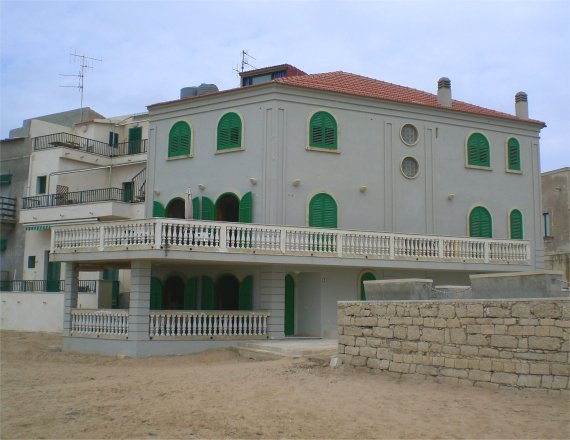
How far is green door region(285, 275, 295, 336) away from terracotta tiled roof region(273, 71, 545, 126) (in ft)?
21.5

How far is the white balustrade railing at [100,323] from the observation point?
19375mm

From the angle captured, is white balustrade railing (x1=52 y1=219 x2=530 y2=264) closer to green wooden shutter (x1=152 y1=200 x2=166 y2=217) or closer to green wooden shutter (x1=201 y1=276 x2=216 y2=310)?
green wooden shutter (x1=201 y1=276 x2=216 y2=310)

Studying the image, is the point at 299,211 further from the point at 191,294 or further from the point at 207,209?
the point at 191,294

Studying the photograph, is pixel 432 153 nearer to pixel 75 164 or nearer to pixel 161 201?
pixel 161 201

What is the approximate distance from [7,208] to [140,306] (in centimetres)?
1876

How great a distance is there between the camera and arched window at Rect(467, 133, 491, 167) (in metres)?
24.7

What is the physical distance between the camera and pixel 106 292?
29031mm

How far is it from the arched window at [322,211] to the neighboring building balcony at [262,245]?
146 cm

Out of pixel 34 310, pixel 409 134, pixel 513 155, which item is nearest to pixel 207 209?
pixel 409 134

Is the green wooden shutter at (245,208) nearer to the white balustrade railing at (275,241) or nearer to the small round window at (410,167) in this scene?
the white balustrade railing at (275,241)

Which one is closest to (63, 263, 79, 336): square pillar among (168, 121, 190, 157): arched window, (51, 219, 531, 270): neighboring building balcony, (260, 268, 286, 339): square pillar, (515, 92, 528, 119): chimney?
(51, 219, 531, 270): neighboring building balcony

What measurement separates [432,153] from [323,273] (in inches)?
251

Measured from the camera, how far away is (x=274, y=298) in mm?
20438

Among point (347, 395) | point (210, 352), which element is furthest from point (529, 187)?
point (347, 395)
